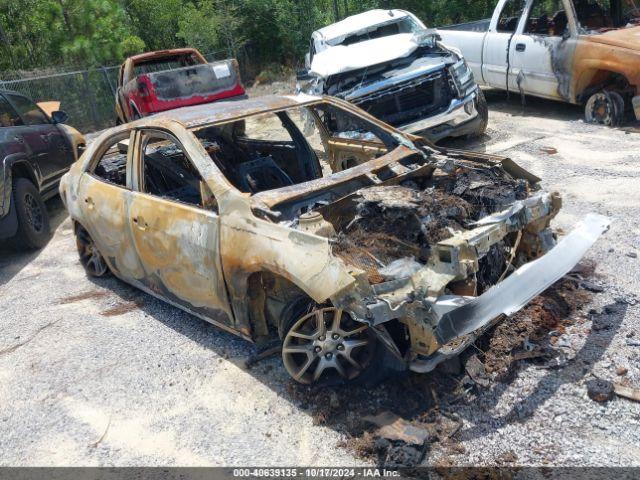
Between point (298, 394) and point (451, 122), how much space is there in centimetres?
479

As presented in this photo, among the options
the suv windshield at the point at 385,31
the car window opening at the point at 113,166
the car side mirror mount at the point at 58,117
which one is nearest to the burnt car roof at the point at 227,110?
the car window opening at the point at 113,166

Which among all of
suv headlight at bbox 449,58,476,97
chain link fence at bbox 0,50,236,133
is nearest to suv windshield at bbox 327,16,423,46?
suv headlight at bbox 449,58,476,97

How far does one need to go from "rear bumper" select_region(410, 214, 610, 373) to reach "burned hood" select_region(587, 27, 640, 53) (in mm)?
5173

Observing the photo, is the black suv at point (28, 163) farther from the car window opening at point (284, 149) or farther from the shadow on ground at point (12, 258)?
the car window opening at point (284, 149)

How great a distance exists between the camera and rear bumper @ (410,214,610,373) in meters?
3.00

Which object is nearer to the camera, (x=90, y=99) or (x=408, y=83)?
(x=408, y=83)

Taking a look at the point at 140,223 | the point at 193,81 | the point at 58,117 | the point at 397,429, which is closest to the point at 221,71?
the point at 193,81

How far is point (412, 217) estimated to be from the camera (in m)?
3.69

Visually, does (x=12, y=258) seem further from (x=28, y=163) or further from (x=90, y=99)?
(x=90, y=99)

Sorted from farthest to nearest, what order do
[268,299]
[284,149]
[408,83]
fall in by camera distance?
[408,83] → [284,149] → [268,299]

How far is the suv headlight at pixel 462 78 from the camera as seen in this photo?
750 centimetres

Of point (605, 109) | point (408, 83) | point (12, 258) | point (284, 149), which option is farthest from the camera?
point (605, 109)

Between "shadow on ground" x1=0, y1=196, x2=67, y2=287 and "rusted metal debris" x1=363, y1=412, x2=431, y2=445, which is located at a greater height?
"rusted metal debris" x1=363, y1=412, x2=431, y2=445

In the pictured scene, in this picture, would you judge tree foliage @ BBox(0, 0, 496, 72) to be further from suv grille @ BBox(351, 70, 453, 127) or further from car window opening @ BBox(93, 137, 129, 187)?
car window opening @ BBox(93, 137, 129, 187)
